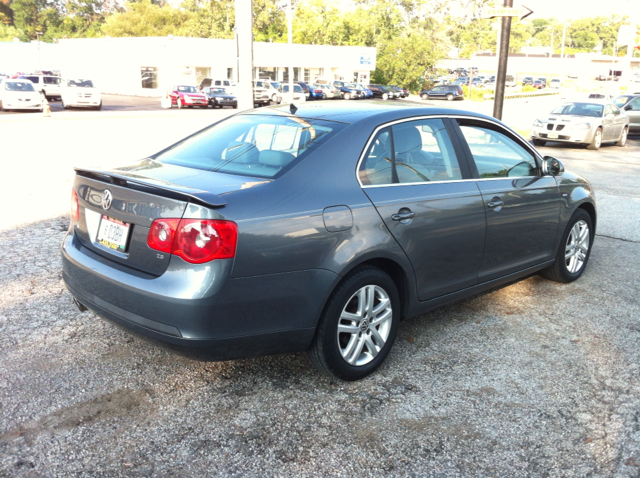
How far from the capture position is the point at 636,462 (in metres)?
3.08

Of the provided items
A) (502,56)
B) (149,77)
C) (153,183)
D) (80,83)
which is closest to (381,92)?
(149,77)

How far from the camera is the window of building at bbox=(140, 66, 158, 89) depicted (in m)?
55.8

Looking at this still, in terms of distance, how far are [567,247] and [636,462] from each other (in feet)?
9.42

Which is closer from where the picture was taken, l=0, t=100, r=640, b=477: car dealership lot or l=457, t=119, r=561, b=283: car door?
l=0, t=100, r=640, b=477: car dealership lot

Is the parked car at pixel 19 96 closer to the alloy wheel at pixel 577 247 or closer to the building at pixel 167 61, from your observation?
the building at pixel 167 61

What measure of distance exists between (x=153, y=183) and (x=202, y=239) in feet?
1.51

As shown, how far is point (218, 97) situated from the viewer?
41.1 m

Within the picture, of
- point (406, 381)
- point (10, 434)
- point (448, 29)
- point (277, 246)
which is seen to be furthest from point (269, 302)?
point (448, 29)

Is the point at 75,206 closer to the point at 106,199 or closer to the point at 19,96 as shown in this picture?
the point at 106,199

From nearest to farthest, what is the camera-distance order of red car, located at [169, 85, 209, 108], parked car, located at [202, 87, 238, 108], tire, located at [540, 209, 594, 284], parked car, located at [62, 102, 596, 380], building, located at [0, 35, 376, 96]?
→ parked car, located at [62, 102, 596, 380], tire, located at [540, 209, 594, 284], red car, located at [169, 85, 209, 108], parked car, located at [202, 87, 238, 108], building, located at [0, 35, 376, 96]

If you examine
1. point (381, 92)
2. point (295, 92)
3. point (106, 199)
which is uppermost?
point (106, 199)

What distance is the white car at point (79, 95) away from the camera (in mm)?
35094

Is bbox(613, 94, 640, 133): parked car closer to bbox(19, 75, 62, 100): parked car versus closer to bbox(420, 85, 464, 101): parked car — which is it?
bbox(420, 85, 464, 101): parked car

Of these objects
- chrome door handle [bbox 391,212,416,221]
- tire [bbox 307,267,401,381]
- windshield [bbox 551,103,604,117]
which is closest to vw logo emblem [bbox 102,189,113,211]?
tire [bbox 307,267,401,381]
